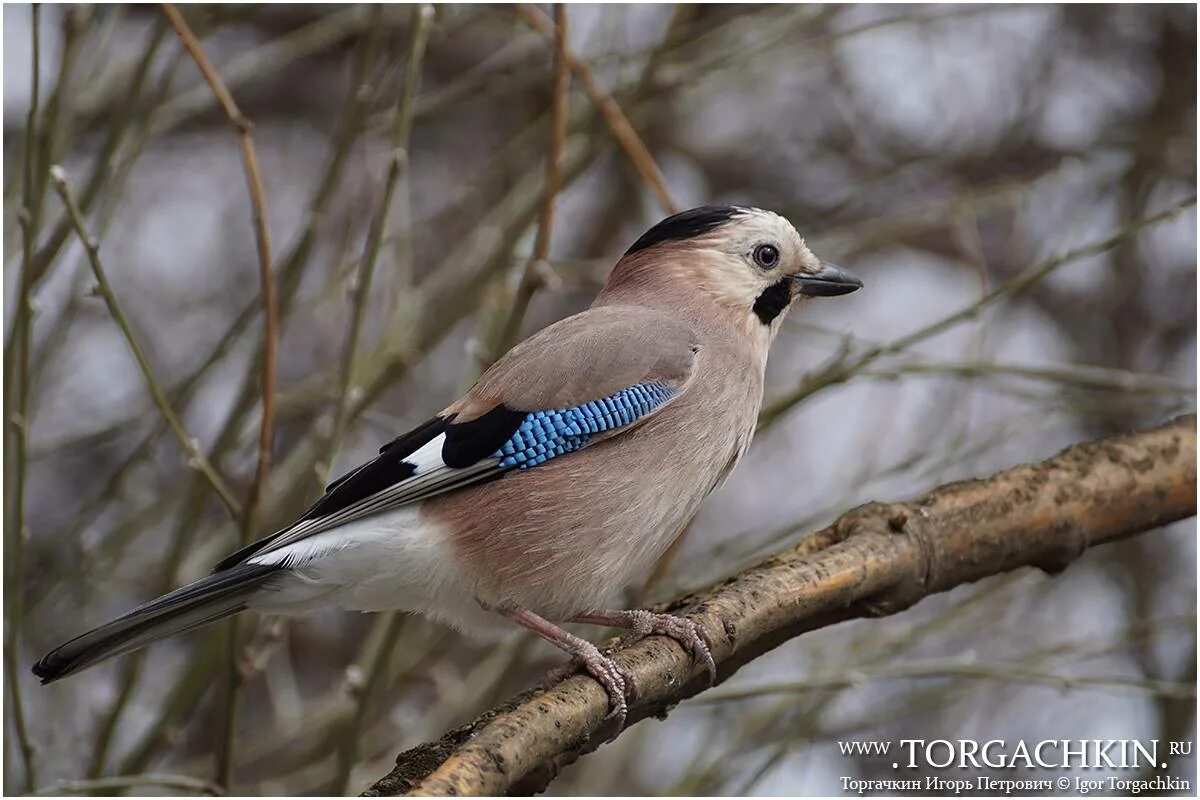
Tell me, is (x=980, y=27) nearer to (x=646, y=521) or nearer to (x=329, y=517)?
(x=646, y=521)

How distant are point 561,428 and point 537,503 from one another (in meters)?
0.17

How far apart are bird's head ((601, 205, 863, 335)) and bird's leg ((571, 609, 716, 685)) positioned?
80 centimetres

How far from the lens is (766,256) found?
3475mm

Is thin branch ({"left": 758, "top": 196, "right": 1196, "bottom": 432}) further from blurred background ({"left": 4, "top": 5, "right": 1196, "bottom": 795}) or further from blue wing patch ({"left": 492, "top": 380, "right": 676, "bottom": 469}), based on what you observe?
blue wing patch ({"left": 492, "top": 380, "right": 676, "bottom": 469})

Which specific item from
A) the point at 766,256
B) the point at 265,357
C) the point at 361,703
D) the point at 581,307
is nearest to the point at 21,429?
the point at 265,357

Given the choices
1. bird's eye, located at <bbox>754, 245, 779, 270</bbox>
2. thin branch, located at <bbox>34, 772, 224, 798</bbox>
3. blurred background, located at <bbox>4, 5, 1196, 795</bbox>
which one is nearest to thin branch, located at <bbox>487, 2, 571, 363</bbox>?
blurred background, located at <bbox>4, 5, 1196, 795</bbox>

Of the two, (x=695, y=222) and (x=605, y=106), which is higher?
(x=605, y=106)

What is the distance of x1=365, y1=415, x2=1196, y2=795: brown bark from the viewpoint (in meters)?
2.50

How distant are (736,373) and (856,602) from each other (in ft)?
1.91

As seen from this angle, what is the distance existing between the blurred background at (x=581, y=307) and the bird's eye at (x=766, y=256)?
0.95 ft

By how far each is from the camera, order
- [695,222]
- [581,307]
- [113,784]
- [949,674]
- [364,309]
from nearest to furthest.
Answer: [113,784], [364,309], [949,674], [695,222], [581,307]

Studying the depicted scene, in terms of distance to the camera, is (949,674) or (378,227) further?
(949,674)

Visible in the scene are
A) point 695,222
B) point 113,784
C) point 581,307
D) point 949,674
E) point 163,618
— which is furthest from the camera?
point 581,307

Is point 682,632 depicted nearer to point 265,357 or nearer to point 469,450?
point 469,450
